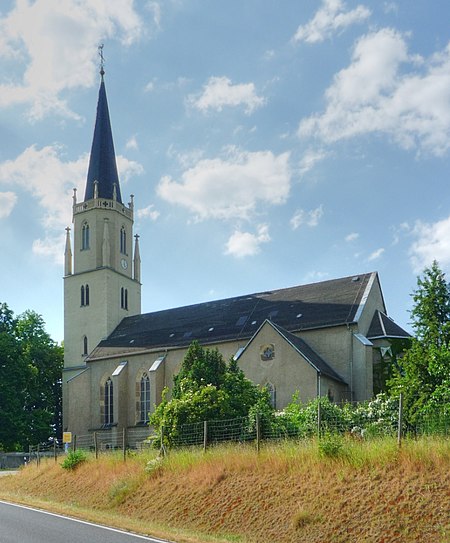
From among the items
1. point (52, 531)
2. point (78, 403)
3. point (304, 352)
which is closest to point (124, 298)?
point (78, 403)

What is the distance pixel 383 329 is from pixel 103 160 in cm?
2887

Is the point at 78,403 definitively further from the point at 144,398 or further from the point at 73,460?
the point at 73,460

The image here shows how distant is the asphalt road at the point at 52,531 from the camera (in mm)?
13117

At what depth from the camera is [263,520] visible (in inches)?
580

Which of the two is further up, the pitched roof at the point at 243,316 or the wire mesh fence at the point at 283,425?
the pitched roof at the point at 243,316

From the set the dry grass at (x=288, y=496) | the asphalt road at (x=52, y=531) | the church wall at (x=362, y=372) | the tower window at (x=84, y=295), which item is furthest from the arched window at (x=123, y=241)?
the asphalt road at (x=52, y=531)

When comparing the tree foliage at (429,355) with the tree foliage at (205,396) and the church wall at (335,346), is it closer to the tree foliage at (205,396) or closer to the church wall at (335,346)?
the tree foliage at (205,396)

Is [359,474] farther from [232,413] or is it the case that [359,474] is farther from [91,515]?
[232,413]

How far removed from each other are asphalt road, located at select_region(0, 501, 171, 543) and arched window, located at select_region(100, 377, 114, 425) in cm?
3304

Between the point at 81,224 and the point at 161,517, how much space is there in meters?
43.1

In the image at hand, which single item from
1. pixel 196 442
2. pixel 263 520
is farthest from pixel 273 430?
pixel 263 520

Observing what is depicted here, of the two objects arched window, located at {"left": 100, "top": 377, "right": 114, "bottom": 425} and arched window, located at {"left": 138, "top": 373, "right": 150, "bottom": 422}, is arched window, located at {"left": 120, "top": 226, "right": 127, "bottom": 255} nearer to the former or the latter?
arched window, located at {"left": 100, "top": 377, "right": 114, "bottom": 425}

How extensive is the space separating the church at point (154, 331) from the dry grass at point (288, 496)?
19059 millimetres

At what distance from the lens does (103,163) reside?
58375 millimetres
